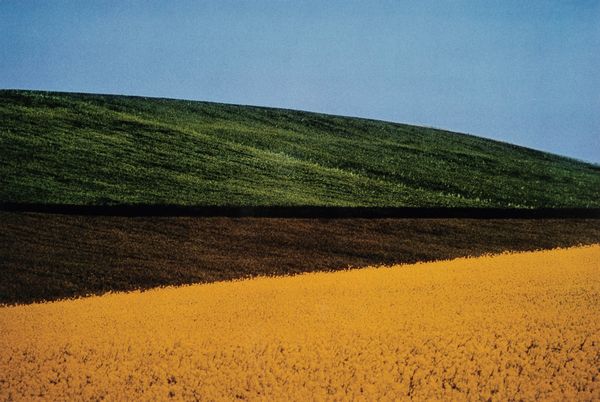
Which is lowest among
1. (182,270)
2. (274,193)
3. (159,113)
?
(182,270)

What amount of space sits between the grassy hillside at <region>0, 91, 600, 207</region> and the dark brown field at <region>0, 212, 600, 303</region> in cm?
255

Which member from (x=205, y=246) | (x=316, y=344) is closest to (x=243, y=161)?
(x=205, y=246)

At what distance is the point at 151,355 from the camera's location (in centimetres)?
783

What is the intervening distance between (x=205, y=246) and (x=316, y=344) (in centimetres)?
1035

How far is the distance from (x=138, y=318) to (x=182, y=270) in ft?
20.0

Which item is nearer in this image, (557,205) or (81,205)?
(81,205)

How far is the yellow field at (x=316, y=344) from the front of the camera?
6.83m

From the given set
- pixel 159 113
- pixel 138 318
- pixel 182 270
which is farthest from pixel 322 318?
pixel 159 113

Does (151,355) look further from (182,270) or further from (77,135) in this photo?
(77,135)

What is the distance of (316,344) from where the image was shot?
8109mm

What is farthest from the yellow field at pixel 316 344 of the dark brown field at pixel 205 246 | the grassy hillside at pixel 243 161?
the grassy hillside at pixel 243 161

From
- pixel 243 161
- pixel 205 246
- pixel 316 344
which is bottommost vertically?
pixel 205 246

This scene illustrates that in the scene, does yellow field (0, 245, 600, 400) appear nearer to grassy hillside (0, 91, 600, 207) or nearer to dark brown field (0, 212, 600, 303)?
dark brown field (0, 212, 600, 303)

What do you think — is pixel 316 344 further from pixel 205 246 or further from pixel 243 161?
pixel 243 161
